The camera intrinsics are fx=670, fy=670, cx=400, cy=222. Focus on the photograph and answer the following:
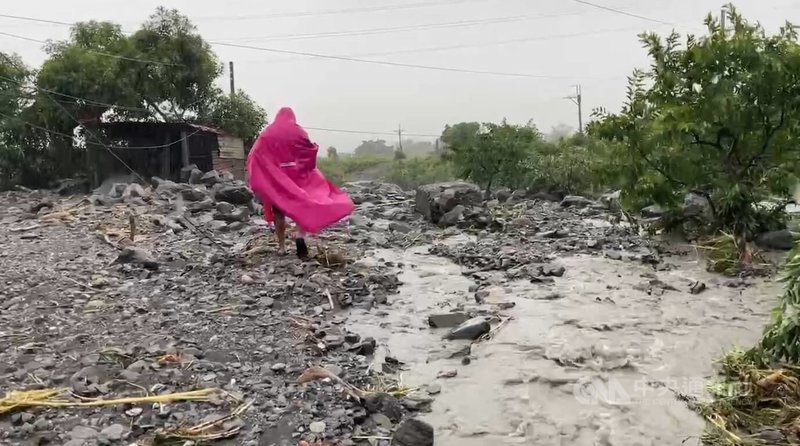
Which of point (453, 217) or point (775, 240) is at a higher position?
point (453, 217)

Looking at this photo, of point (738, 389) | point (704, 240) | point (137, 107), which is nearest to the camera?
point (738, 389)

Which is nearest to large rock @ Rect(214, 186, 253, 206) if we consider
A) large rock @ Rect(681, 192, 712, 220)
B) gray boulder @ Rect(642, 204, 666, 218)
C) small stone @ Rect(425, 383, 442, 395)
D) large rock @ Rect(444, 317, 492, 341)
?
gray boulder @ Rect(642, 204, 666, 218)

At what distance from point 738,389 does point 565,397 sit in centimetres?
100

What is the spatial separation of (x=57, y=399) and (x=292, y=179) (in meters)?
3.92

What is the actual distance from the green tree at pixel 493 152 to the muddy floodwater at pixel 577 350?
10.7m

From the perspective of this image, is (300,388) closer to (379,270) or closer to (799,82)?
(379,270)

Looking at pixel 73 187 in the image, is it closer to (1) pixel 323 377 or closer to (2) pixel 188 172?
(2) pixel 188 172

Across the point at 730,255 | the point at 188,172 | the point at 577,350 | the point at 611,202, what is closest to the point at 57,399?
the point at 577,350

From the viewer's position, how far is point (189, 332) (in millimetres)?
4934

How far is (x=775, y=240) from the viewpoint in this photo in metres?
8.61

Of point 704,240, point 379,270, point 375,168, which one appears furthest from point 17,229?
point 375,168

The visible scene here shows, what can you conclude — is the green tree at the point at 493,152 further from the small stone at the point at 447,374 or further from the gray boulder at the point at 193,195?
the small stone at the point at 447,374

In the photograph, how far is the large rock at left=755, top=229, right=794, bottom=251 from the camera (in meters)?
8.48

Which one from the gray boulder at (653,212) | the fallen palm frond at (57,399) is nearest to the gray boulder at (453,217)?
the gray boulder at (653,212)
